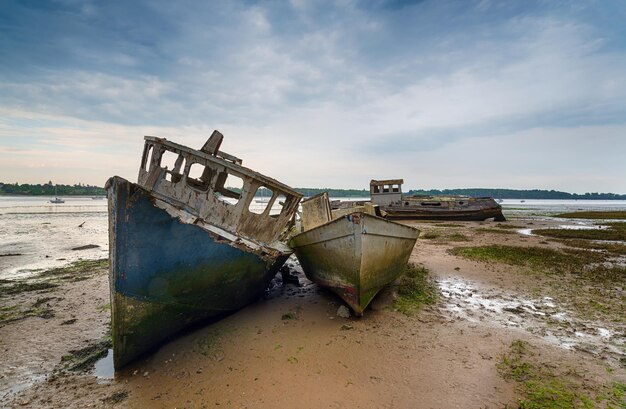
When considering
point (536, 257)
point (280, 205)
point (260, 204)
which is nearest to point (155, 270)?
point (536, 257)

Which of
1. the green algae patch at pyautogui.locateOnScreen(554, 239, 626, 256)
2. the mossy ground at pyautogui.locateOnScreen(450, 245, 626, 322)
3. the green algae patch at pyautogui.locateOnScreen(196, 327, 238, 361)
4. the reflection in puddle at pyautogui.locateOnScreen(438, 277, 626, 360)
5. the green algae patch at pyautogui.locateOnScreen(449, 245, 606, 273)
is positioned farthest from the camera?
the green algae patch at pyautogui.locateOnScreen(554, 239, 626, 256)

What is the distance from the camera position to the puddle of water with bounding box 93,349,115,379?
5.35 metres

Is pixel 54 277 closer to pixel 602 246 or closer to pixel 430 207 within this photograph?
pixel 602 246

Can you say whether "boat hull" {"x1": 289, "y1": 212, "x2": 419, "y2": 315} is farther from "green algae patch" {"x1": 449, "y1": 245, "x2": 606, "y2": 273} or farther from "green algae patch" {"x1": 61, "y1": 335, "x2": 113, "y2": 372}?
"green algae patch" {"x1": 449, "y1": 245, "x2": 606, "y2": 273}

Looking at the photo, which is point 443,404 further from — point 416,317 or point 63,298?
point 63,298

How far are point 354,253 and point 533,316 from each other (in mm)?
4278

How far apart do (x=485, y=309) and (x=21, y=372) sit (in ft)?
30.6

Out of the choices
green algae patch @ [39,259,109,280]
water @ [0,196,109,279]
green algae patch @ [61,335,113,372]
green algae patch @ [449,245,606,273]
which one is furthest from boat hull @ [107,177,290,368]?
green algae patch @ [449,245,606,273]

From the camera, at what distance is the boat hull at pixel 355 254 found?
21.8ft

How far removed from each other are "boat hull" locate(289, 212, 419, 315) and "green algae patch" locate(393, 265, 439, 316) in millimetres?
623

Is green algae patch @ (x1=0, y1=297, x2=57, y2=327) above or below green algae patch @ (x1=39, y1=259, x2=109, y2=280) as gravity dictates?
above

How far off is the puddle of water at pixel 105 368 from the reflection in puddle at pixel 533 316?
22.8ft

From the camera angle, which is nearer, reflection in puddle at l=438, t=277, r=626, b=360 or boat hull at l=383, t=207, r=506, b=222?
reflection in puddle at l=438, t=277, r=626, b=360

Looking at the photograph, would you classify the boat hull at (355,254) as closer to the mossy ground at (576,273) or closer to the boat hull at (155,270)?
the boat hull at (155,270)
